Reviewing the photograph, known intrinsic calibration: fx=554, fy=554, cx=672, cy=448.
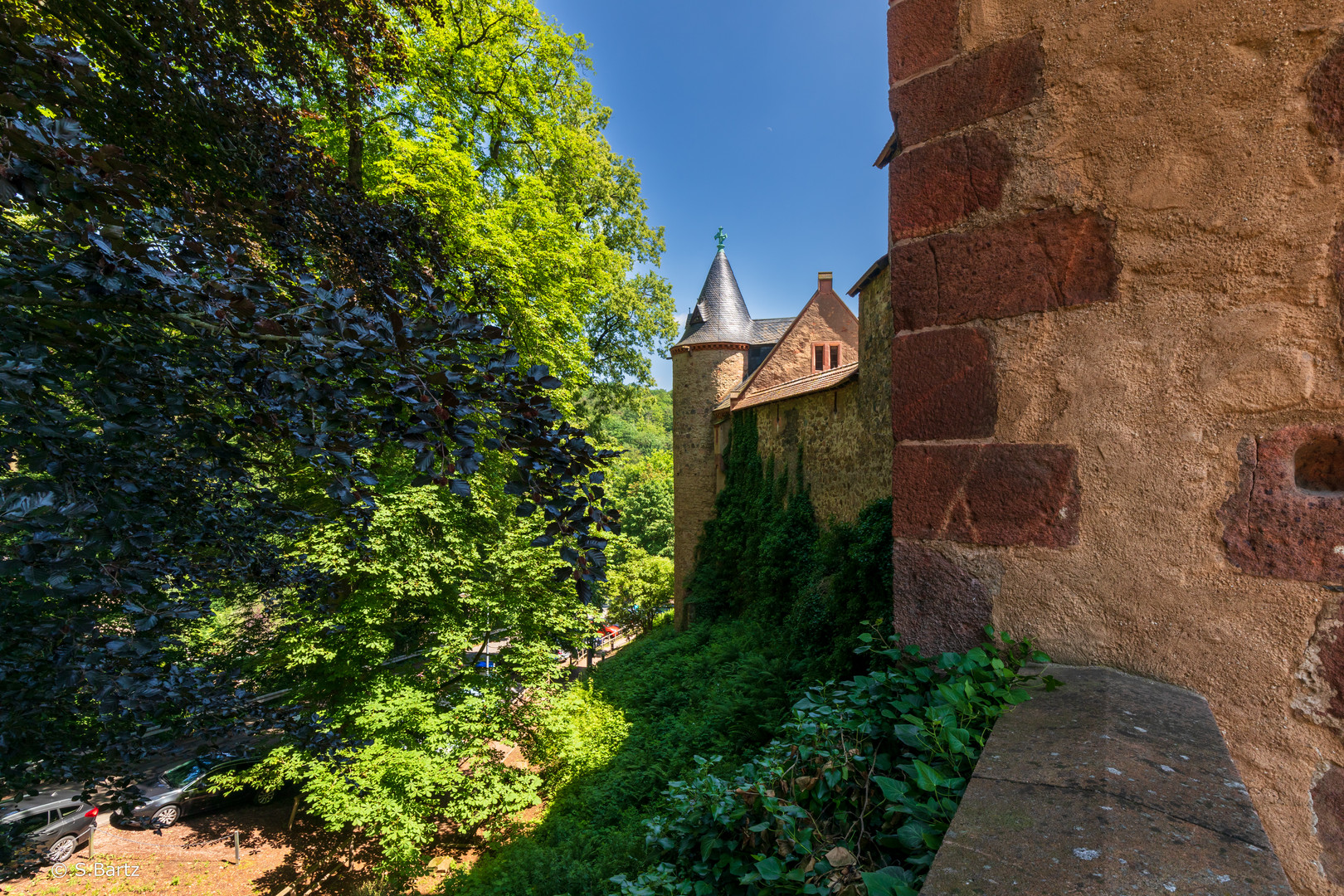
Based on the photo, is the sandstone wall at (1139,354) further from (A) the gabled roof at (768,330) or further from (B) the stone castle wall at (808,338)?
(A) the gabled roof at (768,330)

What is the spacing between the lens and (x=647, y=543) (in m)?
27.0

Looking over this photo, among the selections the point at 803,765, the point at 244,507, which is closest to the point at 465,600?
the point at 244,507

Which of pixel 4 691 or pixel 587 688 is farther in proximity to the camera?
pixel 587 688

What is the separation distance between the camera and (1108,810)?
768mm

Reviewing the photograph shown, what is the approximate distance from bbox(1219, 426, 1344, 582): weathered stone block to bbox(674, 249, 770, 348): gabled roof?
15936mm

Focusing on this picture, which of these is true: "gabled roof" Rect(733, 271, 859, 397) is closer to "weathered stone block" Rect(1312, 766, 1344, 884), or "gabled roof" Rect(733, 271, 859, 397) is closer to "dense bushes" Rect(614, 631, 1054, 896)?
"dense bushes" Rect(614, 631, 1054, 896)

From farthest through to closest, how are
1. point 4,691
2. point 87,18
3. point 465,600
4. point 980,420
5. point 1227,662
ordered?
point 465,600 → point 87,18 → point 4,691 → point 980,420 → point 1227,662

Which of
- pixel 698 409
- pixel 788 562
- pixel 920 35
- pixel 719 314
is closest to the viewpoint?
pixel 920 35

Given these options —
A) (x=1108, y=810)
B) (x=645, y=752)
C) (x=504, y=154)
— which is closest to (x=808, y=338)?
(x=504, y=154)

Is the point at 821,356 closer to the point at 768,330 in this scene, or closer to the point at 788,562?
the point at 768,330

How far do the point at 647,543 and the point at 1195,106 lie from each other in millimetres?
26533

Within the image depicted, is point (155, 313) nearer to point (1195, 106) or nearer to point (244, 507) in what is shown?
point (244, 507)

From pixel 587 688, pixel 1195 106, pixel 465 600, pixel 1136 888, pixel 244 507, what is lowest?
pixel 587 688

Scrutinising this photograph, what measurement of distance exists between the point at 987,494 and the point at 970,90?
100 cm
